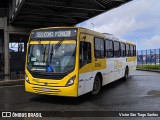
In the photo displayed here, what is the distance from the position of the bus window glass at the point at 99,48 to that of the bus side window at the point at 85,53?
0.91 m

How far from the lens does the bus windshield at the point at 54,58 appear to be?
9.88m

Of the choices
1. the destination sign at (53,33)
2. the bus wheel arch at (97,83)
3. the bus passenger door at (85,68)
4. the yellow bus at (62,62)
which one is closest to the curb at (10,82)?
the yellow bus at (62,62)

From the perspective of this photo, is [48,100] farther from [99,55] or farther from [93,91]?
[99,55]

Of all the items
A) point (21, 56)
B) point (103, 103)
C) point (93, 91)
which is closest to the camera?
point (103, 103)

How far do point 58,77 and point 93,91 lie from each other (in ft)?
8.17

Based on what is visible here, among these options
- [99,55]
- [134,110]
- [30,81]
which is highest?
[99,55]

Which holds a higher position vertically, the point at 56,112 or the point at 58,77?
the point at 58,77

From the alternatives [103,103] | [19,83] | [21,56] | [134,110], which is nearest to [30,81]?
[103,103]

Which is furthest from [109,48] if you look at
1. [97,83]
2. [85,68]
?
[85,68]

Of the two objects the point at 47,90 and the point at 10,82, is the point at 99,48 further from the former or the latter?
the point at 10,82

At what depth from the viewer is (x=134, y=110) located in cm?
890

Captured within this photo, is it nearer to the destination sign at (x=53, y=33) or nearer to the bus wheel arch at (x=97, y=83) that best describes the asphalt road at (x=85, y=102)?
the bus wheel arch at (x=97, y=83)

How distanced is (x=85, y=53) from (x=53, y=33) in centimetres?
143

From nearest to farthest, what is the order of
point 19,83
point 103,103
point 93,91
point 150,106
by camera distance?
point 150,106 → point 103,103 → point 93,91 → point 19,83
